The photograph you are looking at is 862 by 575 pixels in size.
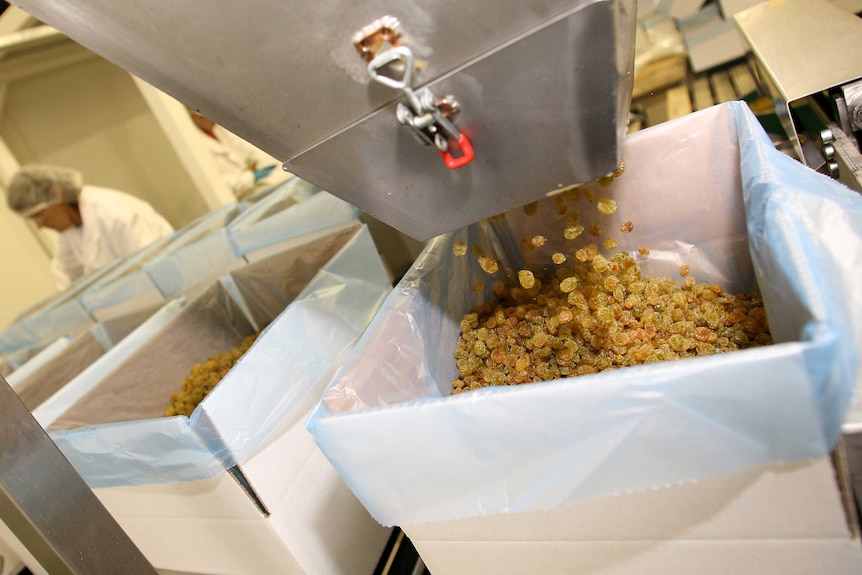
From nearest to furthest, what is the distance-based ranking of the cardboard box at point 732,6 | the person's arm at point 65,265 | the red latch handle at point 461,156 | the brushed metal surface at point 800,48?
the red latch handle at point 461,156
the brushed metal surface at point 800,48
the cardboard box at point 732,6
the person's arm at point 65,265

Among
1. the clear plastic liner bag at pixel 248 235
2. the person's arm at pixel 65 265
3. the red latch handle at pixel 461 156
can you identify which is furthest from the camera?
the person's arm at pixel 65 265

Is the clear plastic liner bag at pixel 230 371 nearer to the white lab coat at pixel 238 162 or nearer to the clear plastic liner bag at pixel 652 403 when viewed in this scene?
the clear plastic liner bag at pixel 652 403

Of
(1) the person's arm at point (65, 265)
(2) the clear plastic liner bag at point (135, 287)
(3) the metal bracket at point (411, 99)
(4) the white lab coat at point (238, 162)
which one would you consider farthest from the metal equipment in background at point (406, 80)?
(1) the person's arm at point (65, 265)

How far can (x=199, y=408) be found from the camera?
0.67 metres

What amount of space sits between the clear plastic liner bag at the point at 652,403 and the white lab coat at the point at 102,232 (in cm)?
223

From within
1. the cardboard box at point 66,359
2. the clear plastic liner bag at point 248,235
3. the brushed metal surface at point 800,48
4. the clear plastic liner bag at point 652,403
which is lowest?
the clear plastic liner bag at point 652,403

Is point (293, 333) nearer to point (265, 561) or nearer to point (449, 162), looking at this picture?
point (265, 561)

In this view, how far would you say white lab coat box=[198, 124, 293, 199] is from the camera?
9.18 feet

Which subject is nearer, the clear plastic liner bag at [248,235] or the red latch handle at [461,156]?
the red latch handle at [461,156]

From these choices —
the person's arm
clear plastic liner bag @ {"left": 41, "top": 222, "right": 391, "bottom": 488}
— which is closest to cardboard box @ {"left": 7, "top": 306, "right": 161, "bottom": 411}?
clear plastic liner bag @ {"left": 41, "top": 222, "right": 391, "bottom": 488}

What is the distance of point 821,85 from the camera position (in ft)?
2.59

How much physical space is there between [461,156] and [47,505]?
506 millimetres

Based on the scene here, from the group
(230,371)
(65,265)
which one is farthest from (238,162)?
(230,371)

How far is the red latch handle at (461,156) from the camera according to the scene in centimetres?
48
